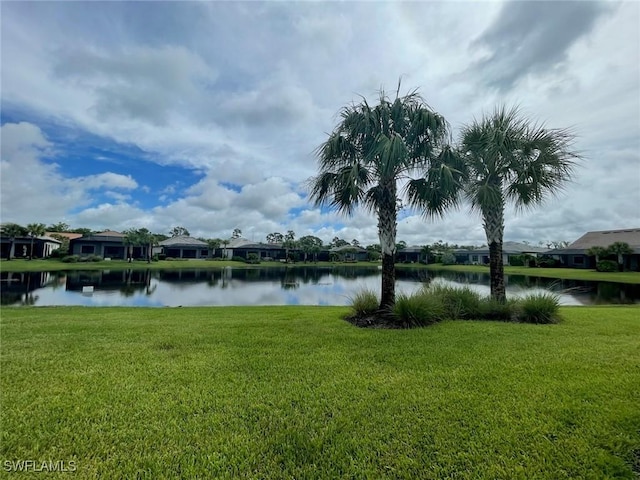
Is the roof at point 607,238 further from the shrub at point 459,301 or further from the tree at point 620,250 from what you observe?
the shrub at point 459,301

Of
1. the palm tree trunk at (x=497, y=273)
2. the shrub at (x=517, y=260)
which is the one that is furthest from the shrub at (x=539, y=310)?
the shrub at (x=517, y=260)

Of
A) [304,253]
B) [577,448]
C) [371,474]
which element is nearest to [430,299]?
[577,448]

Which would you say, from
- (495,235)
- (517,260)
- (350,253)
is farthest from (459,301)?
(350,253)

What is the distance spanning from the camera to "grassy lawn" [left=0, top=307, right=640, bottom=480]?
2.53 meters

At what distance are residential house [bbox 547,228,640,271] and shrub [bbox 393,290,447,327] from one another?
40.4m

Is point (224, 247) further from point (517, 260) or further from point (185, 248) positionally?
point (517, 260)

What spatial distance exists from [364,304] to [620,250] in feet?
131

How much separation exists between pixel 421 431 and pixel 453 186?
6163mm

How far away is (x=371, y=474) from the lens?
2.41 meters

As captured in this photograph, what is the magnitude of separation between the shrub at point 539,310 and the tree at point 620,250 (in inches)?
1422

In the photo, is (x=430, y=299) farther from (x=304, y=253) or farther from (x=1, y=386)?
(x=304, y=253)

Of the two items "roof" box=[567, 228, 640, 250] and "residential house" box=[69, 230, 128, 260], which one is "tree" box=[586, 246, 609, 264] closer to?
"roof" box=[567, 228, 640, 250]

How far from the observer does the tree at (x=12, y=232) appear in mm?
38812

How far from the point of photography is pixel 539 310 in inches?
310
